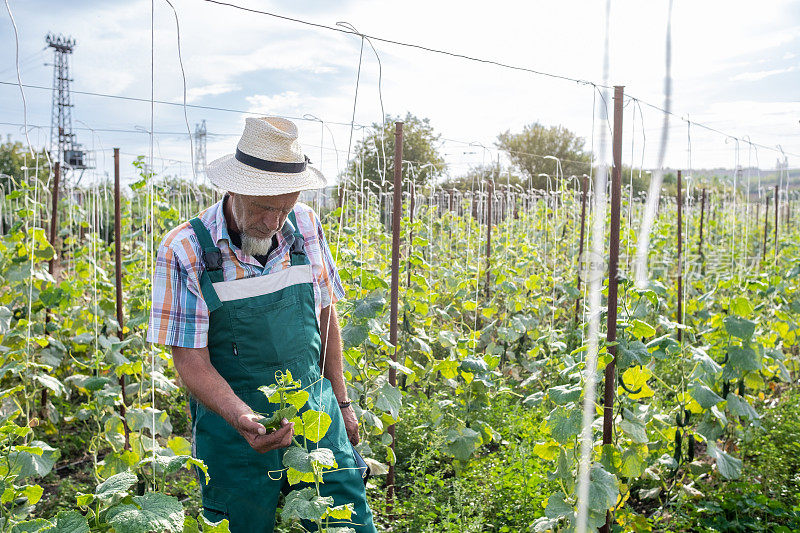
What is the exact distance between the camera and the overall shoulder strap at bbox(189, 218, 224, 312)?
1.87m

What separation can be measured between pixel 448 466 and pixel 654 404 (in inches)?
47.6

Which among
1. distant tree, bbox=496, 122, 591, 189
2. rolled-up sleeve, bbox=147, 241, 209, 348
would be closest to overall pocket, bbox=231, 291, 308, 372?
rolled-up sleeve, bbox=147, 241, 209, 348

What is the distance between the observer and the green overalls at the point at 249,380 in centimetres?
191

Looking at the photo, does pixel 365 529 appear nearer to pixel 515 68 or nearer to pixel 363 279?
pixel 363 279

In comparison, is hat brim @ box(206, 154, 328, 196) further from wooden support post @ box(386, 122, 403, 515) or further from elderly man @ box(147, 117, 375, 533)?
wooden support post @ box(386, 122, 403, 515)

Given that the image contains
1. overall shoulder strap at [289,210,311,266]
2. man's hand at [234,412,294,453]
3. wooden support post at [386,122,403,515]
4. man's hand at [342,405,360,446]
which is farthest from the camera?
wooden support post at [386,122,403,515]

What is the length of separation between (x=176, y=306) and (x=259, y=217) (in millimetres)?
367

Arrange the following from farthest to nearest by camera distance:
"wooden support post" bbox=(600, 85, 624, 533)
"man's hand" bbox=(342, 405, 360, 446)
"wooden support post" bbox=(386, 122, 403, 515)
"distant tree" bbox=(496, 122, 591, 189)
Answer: "distant tree" bbox=(496, 122, 591, 189) → "wooden support post" bbox=(386, 122, 403, 515) → "wooden support post" bbox=(600, 85, 624, 533) → "man's hand" bbox=(342, 405, 360, 446)

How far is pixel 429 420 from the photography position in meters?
3.79

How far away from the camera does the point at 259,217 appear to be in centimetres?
191

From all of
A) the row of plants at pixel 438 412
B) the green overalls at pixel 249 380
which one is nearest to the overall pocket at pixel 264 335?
the green overalls at pixel 249 380

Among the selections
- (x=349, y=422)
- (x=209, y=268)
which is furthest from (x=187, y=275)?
(x=349, y=422)

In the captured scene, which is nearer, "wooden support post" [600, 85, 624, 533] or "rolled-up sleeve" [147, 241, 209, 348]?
"rolled-up sleeve" [147, 241, 209, 348]

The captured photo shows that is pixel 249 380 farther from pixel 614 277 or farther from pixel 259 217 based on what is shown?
→ pixel 614 277
